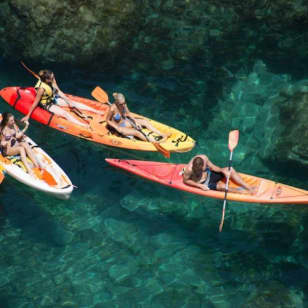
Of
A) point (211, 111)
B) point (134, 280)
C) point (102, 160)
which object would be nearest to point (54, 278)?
point (134, 280)

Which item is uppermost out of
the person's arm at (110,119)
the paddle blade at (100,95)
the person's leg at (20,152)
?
the paddle blade at (100,95)

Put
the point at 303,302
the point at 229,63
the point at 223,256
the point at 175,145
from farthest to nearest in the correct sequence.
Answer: the point at 229,63 < the point at 175,145 < the point at 223,256 < the point at 303,302

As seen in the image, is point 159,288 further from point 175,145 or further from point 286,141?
point 286,141

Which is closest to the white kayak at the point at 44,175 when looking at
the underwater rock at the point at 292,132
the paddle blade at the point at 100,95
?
the paddle blade at the point at 100,95

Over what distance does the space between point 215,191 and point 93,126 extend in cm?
361

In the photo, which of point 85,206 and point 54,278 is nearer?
point 54,278

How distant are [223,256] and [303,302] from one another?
1.79 m

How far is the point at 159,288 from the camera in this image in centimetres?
1047

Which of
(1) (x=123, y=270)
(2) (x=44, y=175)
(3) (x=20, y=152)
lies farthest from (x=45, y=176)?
(1) (x=123, y=270)

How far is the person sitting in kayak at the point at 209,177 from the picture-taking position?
1143 centimetres

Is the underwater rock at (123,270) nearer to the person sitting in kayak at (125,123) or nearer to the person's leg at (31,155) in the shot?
the person's leg at (31,155)

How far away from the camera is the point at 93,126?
13133 mm

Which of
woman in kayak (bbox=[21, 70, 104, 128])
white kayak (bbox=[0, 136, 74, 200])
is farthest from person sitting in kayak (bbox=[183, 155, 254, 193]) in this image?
woman in kayak (bbox=[21, 70, 104, 128])

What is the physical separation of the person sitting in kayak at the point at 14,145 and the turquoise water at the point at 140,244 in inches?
29.2
